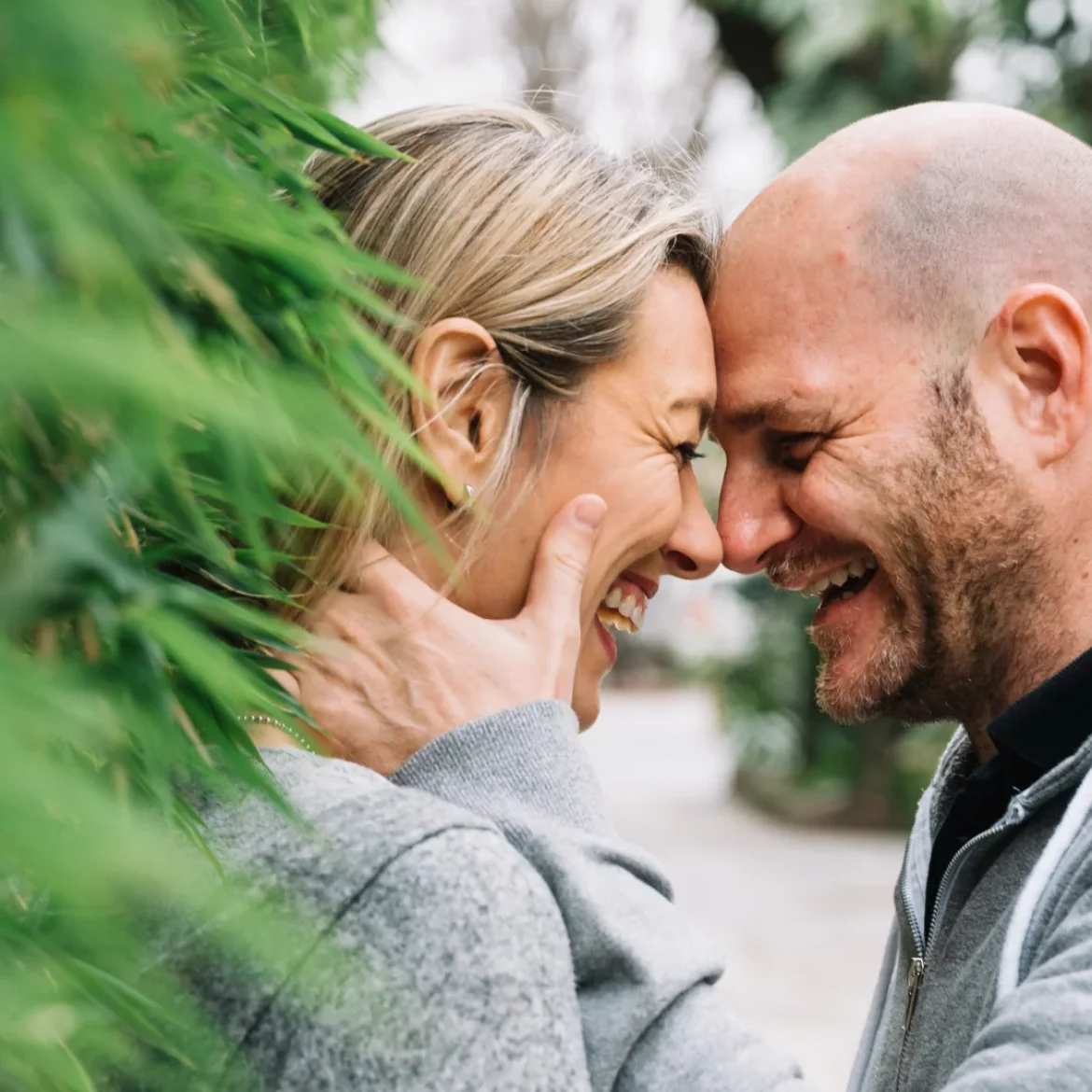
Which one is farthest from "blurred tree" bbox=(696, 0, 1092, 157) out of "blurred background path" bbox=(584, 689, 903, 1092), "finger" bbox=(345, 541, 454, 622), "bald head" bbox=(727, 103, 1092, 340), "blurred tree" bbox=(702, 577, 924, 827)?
"finger" bbox=(345, 541, 454, 622)

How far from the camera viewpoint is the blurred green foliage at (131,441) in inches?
22.2

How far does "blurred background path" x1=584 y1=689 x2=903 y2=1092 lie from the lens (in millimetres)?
7957

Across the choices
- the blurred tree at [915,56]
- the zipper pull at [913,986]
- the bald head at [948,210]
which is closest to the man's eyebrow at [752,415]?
the bald head at [948,210]

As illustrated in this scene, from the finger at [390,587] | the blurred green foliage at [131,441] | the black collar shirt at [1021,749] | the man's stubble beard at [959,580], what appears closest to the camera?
the blurred green foliage at [131,441]

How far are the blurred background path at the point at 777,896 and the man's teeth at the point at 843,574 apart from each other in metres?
2.65

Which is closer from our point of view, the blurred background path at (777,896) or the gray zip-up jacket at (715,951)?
the gray zip-up jacket at (715,951)

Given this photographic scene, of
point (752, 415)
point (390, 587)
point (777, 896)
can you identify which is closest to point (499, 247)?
point (390, 587)

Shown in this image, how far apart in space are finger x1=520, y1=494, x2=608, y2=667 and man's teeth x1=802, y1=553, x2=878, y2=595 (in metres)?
0.57

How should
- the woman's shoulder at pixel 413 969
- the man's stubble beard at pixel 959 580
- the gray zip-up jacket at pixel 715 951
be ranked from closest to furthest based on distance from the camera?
the woman's shoulder at pixel 413 969, the gray zip-up jacket at pixel 715 951, the man's stubble beard at pixel 959 580

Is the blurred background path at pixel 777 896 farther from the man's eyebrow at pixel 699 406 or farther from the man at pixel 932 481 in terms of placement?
the man's eyebrow at pixel 699 406

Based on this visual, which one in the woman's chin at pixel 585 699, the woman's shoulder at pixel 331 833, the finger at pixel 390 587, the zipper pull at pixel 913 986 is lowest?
the zipper pull at pixel 913 986

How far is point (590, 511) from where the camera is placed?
72.4 inches

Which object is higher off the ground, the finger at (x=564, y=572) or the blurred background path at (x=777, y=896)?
the finger at (x=564, y=572)

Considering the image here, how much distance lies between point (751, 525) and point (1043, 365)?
0.51m
